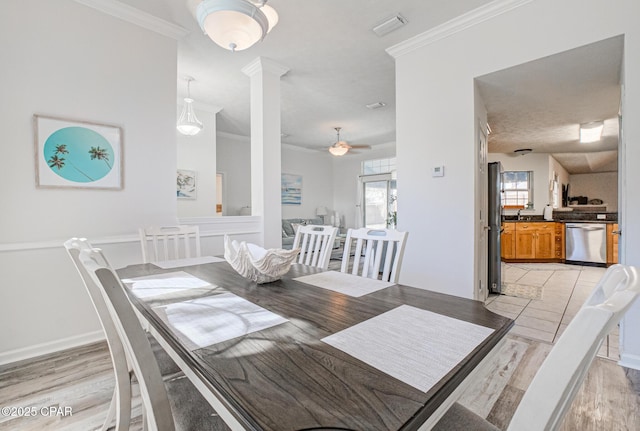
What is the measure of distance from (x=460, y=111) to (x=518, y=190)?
16.4 ft

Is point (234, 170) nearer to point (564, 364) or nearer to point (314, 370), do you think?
Result: point (314, 370)

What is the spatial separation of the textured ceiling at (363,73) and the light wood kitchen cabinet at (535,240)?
62.5 inches

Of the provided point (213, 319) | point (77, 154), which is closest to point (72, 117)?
point (77, 154)

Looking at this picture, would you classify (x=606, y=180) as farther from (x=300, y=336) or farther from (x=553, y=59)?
(x=300, y=336)

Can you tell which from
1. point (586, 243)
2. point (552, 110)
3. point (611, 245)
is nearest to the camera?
point (552, 110)

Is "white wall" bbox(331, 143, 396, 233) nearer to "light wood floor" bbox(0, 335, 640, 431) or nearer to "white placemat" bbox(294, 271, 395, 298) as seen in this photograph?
"light wood floor" bbox(0, 335, 640, 431)

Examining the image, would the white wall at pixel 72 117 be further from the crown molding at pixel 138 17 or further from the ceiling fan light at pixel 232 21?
the ceiling fan light at pixel 232 21

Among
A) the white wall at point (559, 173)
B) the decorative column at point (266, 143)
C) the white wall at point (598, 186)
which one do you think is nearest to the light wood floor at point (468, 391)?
the decorative column at point (266, 143)

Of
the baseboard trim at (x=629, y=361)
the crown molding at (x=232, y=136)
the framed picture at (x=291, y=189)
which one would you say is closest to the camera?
the baseboard trim at (x=629, y=361)

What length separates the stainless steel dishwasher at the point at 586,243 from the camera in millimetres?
5340

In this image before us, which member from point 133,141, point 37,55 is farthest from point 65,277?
point 37,55

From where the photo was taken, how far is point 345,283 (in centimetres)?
148

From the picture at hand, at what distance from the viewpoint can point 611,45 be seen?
219 centimetres

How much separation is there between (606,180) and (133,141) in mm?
11750
